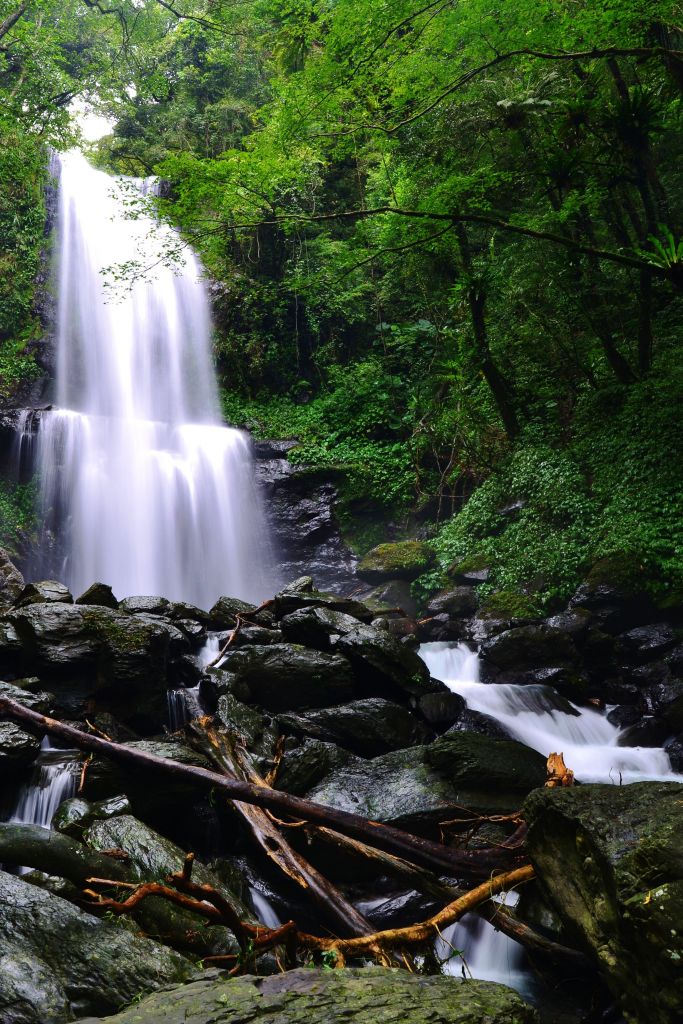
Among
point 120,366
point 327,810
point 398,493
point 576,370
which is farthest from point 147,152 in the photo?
point 327,810

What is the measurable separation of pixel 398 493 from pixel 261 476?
366 centimetres

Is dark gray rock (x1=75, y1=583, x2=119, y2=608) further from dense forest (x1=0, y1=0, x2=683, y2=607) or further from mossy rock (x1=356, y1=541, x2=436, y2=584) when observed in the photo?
mossy rock (x1=356, y1=541, x2=436, y2=584)

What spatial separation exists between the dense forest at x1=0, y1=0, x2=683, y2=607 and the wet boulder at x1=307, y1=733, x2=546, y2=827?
503 centimetres

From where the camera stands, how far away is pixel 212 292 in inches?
778

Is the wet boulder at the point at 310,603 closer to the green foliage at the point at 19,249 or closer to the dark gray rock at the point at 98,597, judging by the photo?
the dark gray rock at the point at 98,597

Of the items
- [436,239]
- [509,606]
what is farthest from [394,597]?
[436,239]

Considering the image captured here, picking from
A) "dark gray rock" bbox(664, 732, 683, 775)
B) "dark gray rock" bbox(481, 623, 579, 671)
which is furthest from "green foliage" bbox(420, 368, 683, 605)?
"dark gray rock" bbox(664, 732, 683, 775)

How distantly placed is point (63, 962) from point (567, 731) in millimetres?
6464

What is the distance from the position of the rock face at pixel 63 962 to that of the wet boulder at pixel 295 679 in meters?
3.93

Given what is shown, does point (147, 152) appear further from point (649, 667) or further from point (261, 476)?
point (649, 667)

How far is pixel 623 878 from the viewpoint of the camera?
231cm

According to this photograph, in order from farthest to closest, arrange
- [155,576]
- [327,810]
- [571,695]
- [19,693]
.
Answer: [155,576]
[571,695]
[19,693]
[327,810]

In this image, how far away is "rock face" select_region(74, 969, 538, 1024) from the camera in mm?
1703

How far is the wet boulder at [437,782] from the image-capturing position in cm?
486
